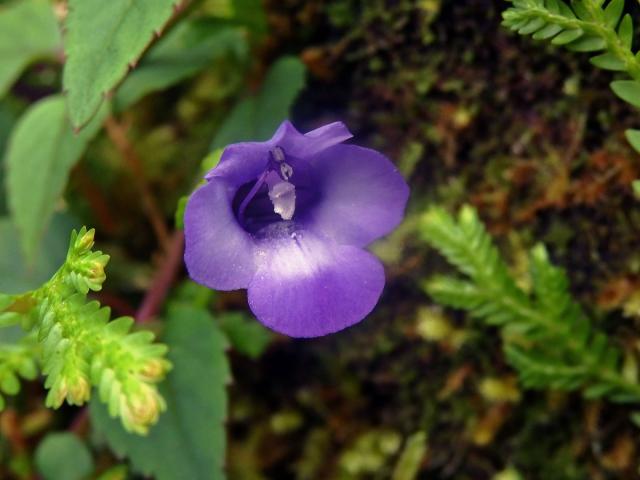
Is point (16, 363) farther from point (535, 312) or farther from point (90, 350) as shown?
point (535, 312)

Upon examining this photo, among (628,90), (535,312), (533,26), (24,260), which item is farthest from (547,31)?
(24,260)

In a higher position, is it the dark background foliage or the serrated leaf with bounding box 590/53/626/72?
the serrated leaf with bounding box 590/53/626/72

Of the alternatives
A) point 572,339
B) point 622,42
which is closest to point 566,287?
point 572,339

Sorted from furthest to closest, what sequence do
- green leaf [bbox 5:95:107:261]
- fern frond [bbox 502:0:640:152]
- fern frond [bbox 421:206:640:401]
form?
green leaf [bbox 5:95:107:261] < fern frond [bbox 421:206:640:401] < fern frond [bbox 502:0:640:152]

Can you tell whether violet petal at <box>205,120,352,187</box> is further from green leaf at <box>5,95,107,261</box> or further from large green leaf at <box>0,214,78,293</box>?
large green leaf at <box>0,214,78,293</box>

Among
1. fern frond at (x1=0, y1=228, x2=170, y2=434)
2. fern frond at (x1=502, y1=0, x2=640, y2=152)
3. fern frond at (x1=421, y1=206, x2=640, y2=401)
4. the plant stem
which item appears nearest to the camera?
fern frond at (x1=0, y1=228, x2=170, y2=434)

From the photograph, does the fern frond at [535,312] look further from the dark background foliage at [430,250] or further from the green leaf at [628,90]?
the green leaf at [628,90]

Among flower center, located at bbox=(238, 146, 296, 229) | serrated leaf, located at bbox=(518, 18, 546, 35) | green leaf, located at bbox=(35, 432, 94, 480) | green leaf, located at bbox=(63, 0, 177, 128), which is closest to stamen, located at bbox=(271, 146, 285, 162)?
flower center, located at bbox=(238, 146, 296, 229)
